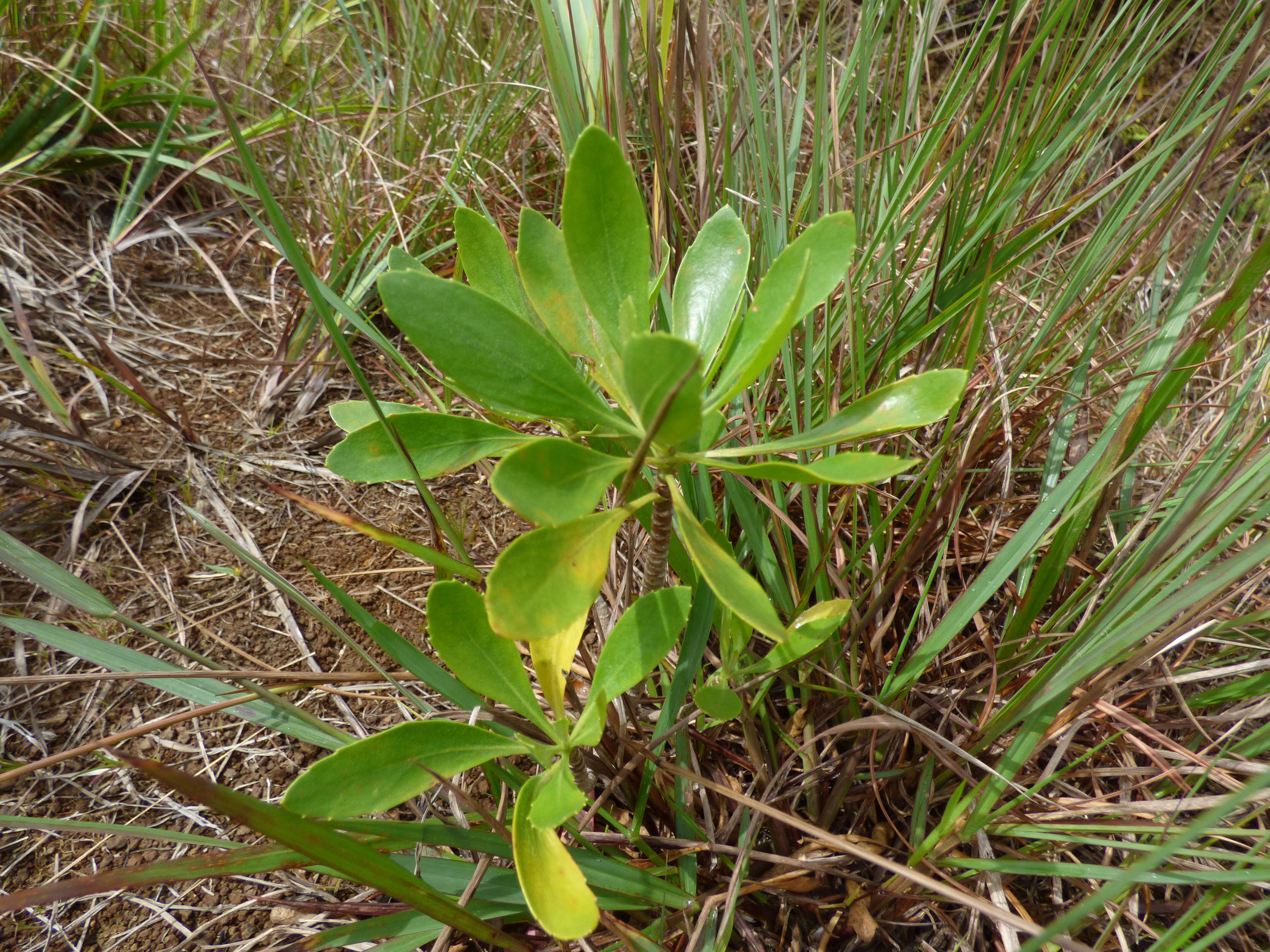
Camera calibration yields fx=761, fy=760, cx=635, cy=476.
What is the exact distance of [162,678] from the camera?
83 cm

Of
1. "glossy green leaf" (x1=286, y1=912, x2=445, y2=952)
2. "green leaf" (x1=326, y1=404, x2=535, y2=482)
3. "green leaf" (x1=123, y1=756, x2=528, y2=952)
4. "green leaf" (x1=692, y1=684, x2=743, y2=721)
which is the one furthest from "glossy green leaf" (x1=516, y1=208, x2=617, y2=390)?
"glossy green leaf" (x1=286, y1=912, x2=445, y2=952)

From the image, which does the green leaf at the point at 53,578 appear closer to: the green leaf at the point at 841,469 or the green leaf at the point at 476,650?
the green leaf at the point at 476,650

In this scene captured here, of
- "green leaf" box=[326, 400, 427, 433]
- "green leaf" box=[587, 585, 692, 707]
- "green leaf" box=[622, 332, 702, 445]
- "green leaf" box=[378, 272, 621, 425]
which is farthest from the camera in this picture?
"green leaf" box=[326, 400, 427, 433]

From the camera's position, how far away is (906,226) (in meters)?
1.21

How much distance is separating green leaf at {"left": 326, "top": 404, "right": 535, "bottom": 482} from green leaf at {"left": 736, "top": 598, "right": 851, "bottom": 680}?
0.35 m

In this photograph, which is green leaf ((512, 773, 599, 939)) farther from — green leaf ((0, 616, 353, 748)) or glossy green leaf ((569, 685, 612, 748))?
green leaf ((0, 616, 353, 748))

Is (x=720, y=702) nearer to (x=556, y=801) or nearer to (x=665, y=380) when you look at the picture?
(x=556, y=801)

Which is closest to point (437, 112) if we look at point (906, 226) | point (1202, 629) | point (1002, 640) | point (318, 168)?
point (318, 168)

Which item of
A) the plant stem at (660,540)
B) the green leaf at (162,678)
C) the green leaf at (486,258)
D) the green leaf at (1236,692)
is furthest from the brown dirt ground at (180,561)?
the green leaf at (1236,692)

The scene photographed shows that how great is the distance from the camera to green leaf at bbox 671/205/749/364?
0.75 m

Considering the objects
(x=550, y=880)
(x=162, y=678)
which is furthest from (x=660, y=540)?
(x=162, y=678)

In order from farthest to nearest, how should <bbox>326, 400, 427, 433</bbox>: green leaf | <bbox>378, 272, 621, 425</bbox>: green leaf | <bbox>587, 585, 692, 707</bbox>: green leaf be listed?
1. <bbox>326, 400, 427, 433</bbox>: green leaf
2. <bbox>587, 585, 692, 707</bbox>: green leaf
3. <bbox>378, 272, 621, 425</bbox>: green leaf

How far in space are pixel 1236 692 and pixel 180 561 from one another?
1.51m

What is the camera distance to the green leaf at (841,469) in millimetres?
563
